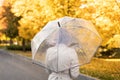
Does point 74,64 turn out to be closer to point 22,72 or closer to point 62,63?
point 62,63

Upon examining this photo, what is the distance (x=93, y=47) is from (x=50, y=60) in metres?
1.30

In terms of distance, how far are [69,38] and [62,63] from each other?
0.65m

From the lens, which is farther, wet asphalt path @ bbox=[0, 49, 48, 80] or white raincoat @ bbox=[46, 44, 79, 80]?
wet asphalt path @ bbox=[0, 49, 48, 80]

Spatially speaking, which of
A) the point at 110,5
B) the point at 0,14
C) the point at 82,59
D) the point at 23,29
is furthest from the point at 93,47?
the point at 0,14

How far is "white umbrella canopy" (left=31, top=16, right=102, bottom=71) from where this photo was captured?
6508mm

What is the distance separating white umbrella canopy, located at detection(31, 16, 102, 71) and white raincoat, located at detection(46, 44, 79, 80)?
29 centimetres

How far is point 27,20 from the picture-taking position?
3794 cm

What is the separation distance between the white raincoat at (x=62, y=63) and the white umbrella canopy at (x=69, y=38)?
29 cm

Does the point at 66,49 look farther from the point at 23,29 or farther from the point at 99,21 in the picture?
the point at 23,29

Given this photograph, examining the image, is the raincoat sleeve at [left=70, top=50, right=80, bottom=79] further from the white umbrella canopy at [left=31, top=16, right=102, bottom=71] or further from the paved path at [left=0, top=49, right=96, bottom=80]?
the paved path at [left=0, top=49, right=96, bottom=80]

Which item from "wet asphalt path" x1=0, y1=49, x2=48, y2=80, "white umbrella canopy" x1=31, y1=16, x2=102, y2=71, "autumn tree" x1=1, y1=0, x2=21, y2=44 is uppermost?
"white umbrella canopy" x1=31, y1=16, x2=102, y2=71

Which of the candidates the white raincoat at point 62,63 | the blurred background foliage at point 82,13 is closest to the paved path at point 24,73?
the blurred background foliage at point 82,13

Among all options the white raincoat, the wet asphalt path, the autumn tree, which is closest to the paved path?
the wet asphalt path

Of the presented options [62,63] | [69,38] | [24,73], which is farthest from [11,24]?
[62,63]
